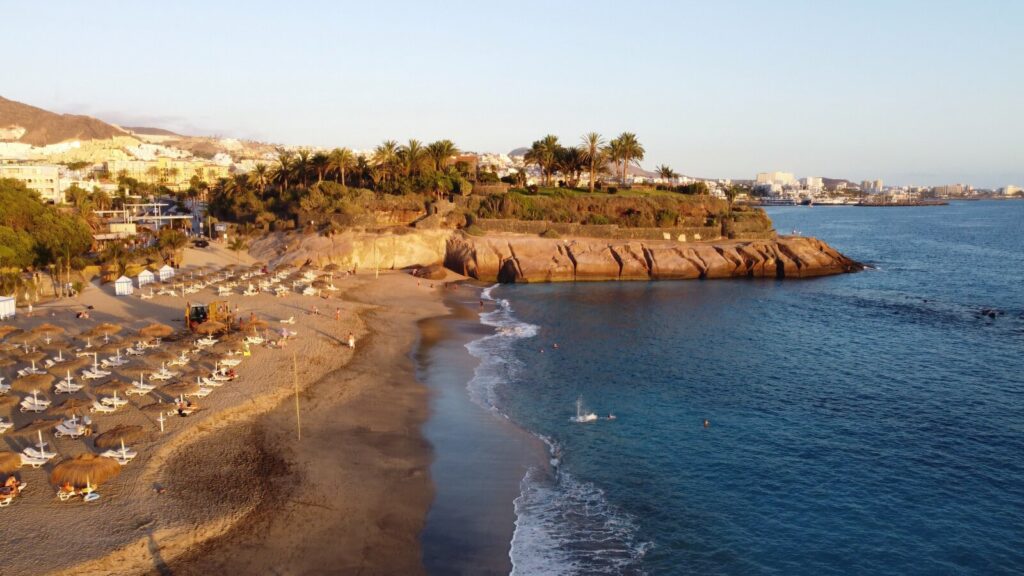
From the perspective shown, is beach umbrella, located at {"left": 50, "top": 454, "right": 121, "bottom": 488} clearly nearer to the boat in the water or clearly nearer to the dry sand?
the dry sand

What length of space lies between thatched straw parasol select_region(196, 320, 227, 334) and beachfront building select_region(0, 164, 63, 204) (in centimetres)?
8082

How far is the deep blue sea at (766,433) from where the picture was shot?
58.2 ft

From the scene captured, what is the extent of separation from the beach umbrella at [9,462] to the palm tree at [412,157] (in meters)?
64.6

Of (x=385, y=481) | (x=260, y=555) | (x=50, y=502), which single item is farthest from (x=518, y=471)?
(x=50, y=502)

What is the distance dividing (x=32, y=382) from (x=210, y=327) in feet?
30.5

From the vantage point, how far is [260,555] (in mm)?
16375

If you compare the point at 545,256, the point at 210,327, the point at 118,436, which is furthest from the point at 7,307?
the point at 545,256

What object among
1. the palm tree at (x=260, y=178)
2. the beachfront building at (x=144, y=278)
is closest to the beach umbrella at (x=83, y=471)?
the beachfront building at (x=144, y=278)

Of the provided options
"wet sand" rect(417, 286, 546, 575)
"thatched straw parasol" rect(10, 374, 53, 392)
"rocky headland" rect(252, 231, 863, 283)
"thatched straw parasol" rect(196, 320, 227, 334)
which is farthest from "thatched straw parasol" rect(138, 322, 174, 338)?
"rocky headland" rect(252, 231, 863, 283)

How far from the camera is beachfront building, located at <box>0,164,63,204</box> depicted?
9650 centimetres

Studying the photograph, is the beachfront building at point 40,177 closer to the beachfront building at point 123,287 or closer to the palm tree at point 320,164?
the palm tree at point 320,164

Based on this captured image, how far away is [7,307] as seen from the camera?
38156mm

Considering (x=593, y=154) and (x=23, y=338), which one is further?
(x=593, y=154)

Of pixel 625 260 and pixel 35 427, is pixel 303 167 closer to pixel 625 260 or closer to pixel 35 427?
pixel 625 260
